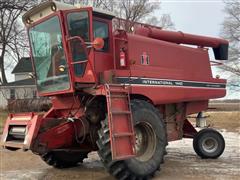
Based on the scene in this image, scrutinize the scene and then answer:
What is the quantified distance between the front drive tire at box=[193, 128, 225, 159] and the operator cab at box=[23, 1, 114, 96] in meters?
3.65

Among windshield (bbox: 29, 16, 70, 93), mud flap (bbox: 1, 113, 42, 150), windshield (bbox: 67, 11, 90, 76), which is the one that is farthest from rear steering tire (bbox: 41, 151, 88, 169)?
windshield (bbox: 67, 11, 90, 76)

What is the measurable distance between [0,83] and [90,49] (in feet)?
142

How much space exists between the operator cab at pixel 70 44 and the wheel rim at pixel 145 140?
1.33 metres

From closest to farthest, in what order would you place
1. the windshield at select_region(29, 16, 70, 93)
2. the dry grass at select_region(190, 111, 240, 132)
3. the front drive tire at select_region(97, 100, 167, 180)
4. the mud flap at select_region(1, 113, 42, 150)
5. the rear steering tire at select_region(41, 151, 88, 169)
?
the front drive tire at select_region(97, 100, 167, 180), the mud flap at select_region(1, 113, 42, 150), the windshield at select_region(29, 16, 70, 93), the rear steering tire at select_region(41, 151, 88, 169), the dry grass at select_region(190, 111, 240, 132)

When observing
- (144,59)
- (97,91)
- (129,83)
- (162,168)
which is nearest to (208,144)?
(162,168)

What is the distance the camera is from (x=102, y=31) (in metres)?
9.00

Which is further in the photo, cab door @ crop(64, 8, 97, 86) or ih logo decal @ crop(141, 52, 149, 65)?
ih logo decal @ crop(141, 52, 149, 65)

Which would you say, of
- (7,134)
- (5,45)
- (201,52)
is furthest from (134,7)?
(7,134)

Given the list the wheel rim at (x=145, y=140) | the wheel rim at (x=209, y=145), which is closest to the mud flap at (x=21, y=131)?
the wheel rim at (x=145, y=140)

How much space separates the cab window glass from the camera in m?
8.82

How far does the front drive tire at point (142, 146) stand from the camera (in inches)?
307

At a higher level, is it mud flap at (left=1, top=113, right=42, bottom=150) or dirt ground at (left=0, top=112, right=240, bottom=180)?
mud flap at (left=1, top=113, right=42, bottom=150)

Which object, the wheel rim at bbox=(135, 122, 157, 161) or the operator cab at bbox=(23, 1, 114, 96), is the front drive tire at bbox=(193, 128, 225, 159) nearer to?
the wheel rim at bbox=(135, 122, 157, 161)

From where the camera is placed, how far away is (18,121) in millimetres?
8703
